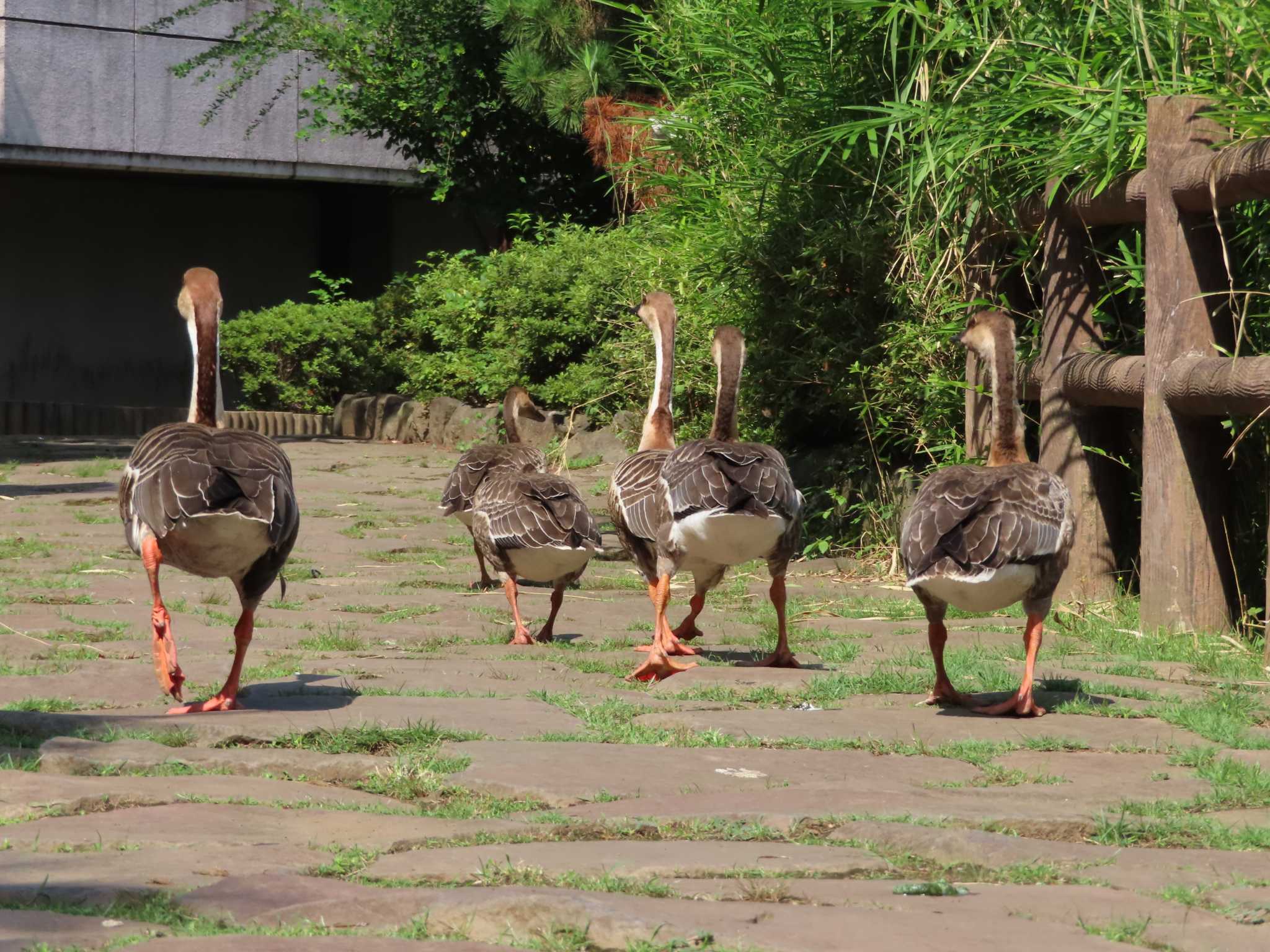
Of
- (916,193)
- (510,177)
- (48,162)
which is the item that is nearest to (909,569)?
(916,193)

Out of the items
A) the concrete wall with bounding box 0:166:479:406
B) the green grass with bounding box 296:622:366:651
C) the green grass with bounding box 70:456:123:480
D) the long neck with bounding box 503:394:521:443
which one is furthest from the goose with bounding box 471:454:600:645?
the concrete wall with bounding box 0:166:479:406

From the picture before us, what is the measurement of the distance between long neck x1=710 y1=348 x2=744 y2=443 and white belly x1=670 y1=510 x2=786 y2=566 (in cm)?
69

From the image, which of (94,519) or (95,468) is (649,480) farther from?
(95,468)

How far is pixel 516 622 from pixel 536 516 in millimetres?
538

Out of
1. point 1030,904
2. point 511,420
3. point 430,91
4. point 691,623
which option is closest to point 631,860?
point 1030,904

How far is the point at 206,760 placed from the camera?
449 cm

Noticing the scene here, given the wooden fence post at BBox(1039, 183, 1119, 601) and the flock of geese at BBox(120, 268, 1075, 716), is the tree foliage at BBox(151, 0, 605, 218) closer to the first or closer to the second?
the flock of geese at BBox(120, 268, 1075, 716)

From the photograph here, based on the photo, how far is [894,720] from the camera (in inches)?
211

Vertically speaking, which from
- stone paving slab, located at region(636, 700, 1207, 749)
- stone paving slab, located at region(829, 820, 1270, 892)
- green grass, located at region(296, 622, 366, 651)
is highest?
stone paving slab, located at region(829, 820, 1270, 892)

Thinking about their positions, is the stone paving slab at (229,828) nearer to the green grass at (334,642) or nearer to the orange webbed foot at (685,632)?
the green grass at (334,642)

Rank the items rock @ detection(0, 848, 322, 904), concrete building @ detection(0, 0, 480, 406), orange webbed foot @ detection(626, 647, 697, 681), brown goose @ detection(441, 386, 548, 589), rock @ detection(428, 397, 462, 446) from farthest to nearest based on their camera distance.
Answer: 1. concrete building @ detection(0, 0, 480, 406)
2. rock @ detection(428, 397, 462, 446)
3. brown goose @ detection(441, 386, 548, 589)
4. orange webbed foot @ detection(626, 647, 697, 681)
5. rock @ detection(0, 848, 322, 904)

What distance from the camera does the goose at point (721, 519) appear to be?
6.44m

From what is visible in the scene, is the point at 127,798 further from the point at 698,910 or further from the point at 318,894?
the point at 698,910

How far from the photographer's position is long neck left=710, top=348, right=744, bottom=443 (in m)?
7.54
